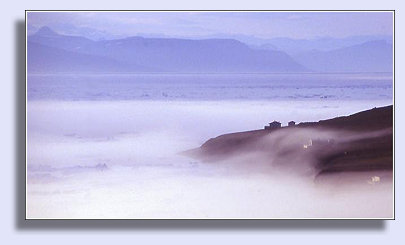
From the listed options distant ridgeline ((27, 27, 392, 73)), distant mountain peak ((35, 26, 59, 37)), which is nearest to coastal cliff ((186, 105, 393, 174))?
distant ridgeline ((27, 27, 392, 73))

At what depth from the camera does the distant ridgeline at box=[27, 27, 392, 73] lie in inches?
69.2

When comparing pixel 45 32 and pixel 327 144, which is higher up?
pixel 45 32

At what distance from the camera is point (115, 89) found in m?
1.76

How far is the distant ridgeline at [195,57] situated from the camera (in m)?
1.76

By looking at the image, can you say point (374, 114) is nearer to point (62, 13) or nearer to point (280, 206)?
point (280, 206)

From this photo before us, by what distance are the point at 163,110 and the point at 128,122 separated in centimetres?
11

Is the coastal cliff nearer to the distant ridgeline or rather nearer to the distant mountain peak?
the distant ridgeline

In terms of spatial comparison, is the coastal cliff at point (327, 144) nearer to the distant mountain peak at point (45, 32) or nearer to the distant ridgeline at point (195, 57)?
the distant ridgeline at point (195, 57)

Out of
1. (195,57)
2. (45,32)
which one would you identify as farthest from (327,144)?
(45,32)

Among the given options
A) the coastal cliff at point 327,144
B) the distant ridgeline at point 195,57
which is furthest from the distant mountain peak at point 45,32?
the coastal cliff at point 327,144

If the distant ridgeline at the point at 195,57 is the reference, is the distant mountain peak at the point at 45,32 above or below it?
above

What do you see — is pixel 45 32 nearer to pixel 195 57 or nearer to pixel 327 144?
pixel 195 57

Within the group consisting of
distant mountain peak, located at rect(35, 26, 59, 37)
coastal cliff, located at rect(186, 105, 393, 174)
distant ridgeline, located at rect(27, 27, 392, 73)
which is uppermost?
distant mountain peak, located at rect(35, 26, 59, 37)

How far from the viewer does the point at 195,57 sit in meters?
1.78
